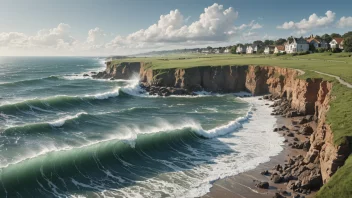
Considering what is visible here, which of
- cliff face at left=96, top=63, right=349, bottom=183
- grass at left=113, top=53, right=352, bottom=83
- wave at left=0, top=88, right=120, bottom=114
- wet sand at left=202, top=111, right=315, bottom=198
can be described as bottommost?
wet sand at left=202, top=111, right=315, bottom=198

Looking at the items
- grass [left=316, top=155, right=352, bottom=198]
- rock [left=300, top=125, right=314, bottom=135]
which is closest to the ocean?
rock [left=300, top=125, right=314, bottom=135]

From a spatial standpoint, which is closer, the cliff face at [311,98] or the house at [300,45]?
the cliff face at [311,98]

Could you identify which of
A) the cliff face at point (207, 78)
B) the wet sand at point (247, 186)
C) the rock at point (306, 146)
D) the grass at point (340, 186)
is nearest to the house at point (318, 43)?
the cliff face at point (207, 78)

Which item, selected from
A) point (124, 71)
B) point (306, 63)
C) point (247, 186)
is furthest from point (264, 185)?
point (124, 71)

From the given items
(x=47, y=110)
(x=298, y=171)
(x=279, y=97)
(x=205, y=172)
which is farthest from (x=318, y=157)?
(x=47, y=110)

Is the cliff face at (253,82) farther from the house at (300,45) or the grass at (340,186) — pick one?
the house at (300,45)

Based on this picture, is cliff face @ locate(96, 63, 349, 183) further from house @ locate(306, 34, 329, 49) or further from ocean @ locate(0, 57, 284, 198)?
house @ locate(306, 34, 329, 49)

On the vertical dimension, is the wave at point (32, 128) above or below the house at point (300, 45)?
below

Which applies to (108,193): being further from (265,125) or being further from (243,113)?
(243,113)
